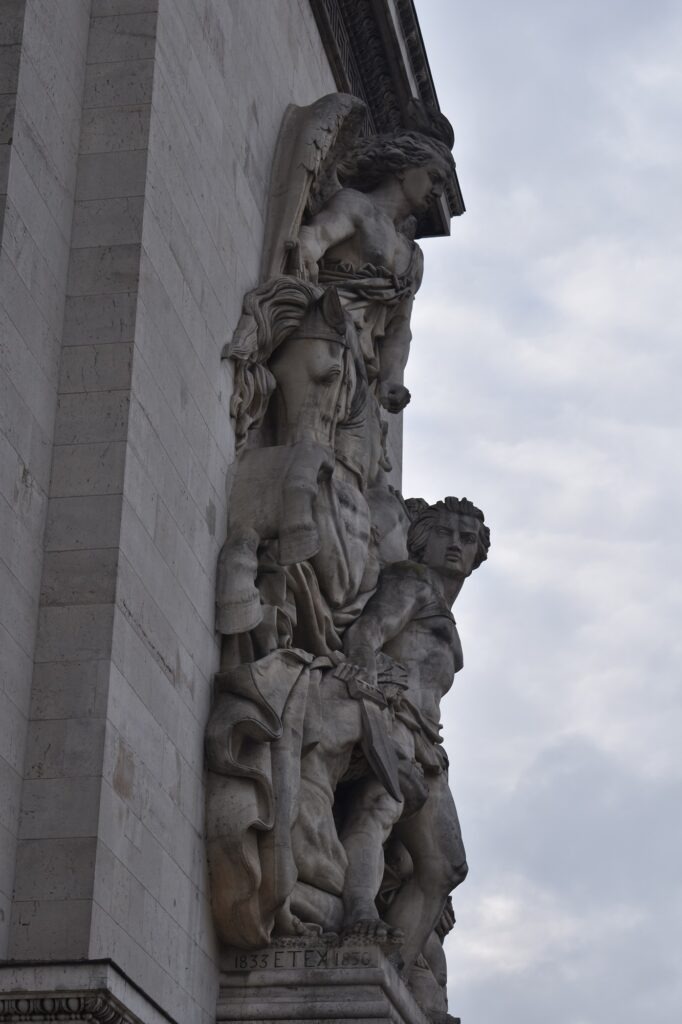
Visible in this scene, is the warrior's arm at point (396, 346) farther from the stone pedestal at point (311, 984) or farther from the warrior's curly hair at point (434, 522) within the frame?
the stone pedestal at point (311, 984)

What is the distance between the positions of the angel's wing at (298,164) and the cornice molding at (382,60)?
2277 millimetres

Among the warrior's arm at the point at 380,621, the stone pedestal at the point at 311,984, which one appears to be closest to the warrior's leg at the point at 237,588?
the warrior's arm at the point at 380,621

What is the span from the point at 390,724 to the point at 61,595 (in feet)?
14.5

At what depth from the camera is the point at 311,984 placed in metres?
13.5

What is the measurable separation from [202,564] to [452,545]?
469 cm

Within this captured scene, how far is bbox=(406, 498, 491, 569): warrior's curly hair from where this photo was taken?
60.6 feet

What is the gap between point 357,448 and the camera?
661 inches

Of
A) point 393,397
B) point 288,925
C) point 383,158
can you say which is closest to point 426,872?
point 288,925

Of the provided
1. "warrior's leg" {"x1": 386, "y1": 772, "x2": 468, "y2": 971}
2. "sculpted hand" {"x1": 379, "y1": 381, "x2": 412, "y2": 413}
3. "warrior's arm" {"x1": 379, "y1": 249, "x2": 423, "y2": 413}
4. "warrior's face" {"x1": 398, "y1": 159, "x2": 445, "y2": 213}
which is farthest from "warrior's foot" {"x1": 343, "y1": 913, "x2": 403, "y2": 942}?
"warrior's face" {"x1": 398, "y1": 159, "x2": 445, "y2": 213}

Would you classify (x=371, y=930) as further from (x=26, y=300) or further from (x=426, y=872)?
(x=26, y=300)

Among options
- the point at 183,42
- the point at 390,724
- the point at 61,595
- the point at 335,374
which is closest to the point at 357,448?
the point at 335,374

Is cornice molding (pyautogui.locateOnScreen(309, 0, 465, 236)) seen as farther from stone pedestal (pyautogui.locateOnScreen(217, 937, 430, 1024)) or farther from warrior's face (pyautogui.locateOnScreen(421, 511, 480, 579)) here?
stone pedestal (pyautogui.locateOnScreen(217, 937, 430, 1024))

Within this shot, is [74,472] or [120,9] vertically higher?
[120,9]

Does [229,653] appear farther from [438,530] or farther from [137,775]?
[438,530]
